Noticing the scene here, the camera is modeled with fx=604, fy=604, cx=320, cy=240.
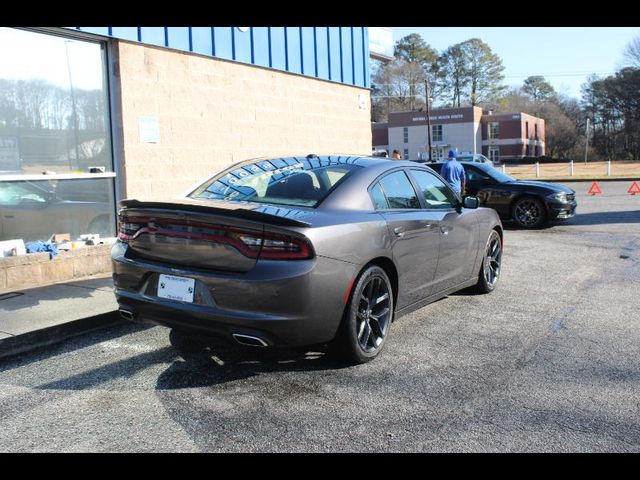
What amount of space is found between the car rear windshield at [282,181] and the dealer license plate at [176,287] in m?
0.82

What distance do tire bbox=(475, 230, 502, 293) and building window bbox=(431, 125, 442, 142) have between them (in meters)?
74.8

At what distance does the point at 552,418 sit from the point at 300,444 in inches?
58.2

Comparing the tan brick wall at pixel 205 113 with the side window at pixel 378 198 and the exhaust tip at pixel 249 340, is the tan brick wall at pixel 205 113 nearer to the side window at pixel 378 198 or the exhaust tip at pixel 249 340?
the side window at pixel 378 198

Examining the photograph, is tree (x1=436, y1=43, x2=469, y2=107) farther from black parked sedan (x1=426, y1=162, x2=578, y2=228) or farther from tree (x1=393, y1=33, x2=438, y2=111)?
black parked sedan (x1=426, y1=162, x2=578, y2=228)

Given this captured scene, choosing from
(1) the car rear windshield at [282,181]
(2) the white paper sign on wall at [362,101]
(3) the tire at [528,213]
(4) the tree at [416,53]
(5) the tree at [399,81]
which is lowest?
(3) the tire at [528,213]

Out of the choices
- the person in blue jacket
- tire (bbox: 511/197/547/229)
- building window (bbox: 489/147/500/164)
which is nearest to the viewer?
the person in blue jacket

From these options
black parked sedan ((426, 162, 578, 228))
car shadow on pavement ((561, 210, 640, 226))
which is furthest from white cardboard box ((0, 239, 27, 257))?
car shadow on pavement ((561, 210, 640, 226))

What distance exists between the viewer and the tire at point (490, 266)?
6.57 metres

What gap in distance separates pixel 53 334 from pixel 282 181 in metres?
2.33

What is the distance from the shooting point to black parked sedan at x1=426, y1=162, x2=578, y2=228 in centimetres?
1291

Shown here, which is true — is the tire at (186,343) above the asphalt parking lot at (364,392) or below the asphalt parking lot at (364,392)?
above

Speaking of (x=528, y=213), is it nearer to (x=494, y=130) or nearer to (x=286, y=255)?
(x=286, y=255)

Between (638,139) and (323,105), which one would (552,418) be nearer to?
(323,105)

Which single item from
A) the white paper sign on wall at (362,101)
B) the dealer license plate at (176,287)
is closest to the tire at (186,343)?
the dealer license plate at (176,287)
